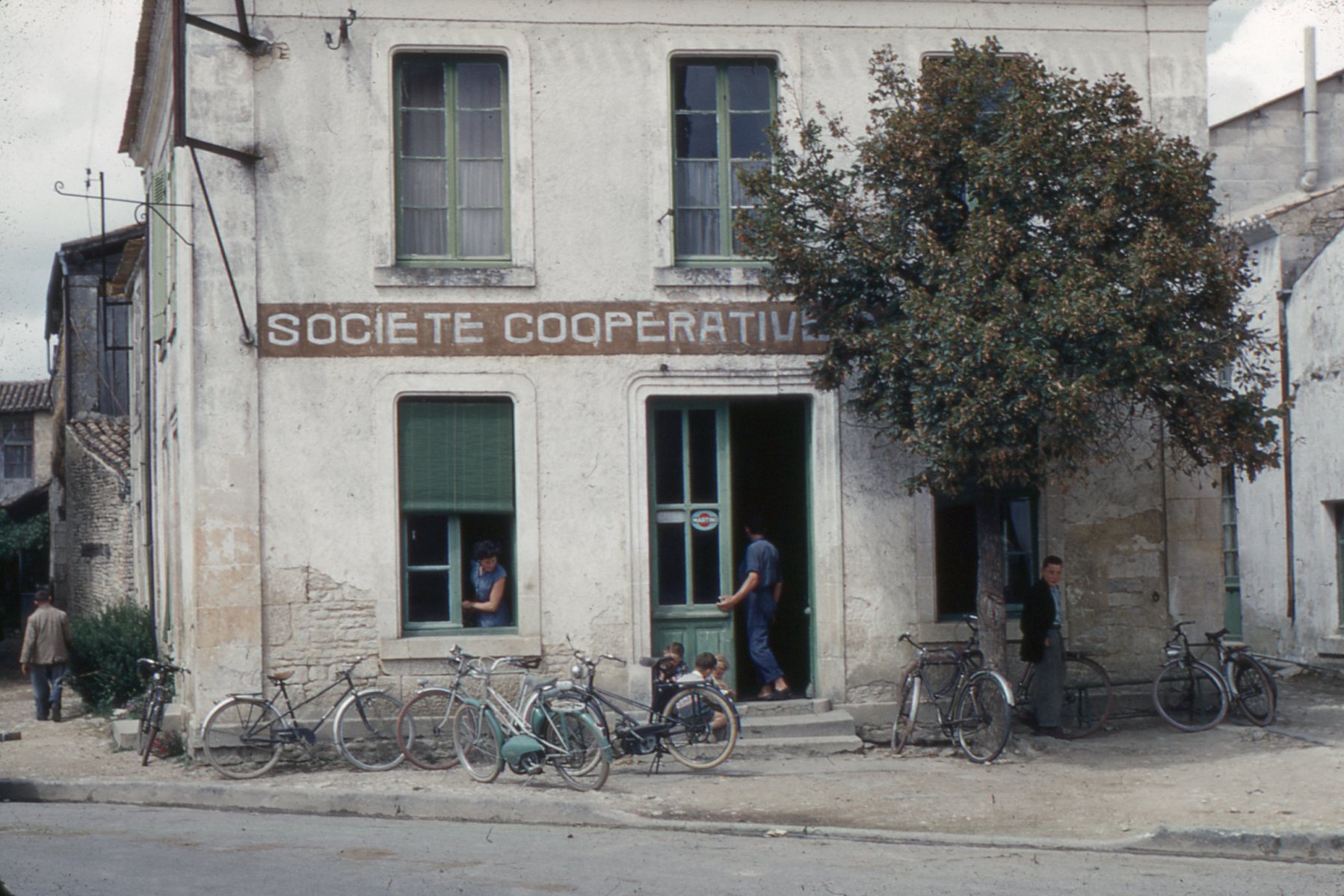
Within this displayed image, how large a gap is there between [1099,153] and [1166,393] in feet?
6.16

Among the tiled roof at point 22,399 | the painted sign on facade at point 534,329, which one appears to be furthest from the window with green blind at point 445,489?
the tiled roof at point 22,399

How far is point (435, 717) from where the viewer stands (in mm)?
12672

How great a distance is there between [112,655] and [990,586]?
35.9 feet

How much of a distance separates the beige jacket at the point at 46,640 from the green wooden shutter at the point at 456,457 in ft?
26.2

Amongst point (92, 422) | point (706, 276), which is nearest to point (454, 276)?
point (706, 276)

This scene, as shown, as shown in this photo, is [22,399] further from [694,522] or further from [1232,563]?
[694,522]

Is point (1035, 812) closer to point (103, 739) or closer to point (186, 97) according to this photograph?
point (186, 97)

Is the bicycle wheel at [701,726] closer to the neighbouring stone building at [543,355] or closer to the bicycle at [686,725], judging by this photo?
the bicycle at [686,725]

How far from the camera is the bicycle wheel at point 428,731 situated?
12281mm

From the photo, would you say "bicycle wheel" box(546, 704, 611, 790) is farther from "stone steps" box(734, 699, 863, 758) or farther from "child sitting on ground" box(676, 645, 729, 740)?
"stone steps" box(734, 699, 863, 758)

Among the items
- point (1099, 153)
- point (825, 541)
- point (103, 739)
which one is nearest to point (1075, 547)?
point (825, 541)

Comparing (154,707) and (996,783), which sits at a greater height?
(154,707)

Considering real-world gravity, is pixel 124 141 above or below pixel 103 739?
above

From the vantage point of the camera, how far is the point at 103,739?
15766 millimetres
